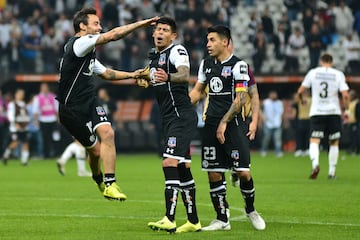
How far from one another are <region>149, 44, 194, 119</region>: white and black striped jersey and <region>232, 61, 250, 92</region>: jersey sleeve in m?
0.62

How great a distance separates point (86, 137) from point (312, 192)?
19.2 ft

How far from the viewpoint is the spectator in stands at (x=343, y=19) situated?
3775 centimetres

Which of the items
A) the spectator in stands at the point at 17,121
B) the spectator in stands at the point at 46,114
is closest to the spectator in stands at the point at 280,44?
the spectator in stands at the point at 46,114

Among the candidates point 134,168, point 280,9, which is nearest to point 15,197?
point 134,168

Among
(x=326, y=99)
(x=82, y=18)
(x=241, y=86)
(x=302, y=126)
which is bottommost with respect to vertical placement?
(x=302, y=126)

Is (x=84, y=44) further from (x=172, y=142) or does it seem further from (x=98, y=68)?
(x=172, y=142)

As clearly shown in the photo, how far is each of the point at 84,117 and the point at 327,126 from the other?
8.95 m

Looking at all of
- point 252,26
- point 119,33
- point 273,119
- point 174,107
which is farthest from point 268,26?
point 119,33

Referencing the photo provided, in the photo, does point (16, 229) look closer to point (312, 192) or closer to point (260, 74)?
point (312, 192)

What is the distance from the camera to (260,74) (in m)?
36.6

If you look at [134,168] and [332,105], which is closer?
[332,105]

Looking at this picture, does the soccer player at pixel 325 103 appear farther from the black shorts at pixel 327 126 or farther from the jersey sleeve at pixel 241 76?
the jersey sleeve at pixel 241 76

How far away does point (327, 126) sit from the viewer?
21328 mm

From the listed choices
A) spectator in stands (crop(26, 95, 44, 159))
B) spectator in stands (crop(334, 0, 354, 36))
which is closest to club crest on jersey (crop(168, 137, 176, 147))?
spectator in stands (crop(26, 95, 44, 159))
